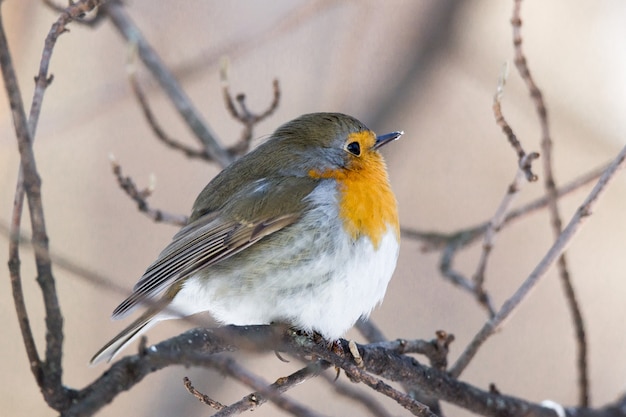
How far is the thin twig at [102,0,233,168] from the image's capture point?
3578 mm

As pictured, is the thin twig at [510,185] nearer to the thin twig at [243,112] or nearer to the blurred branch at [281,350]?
the blurred branch at [281,350]

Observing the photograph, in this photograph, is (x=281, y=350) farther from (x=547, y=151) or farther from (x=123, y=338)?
(x=547, y=151)

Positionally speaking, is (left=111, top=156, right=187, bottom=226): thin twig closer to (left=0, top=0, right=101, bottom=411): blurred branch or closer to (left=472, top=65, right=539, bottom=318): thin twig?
(left=0, top=0, right=101, bottom=411): blurred branch

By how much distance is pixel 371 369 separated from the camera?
8.15 ft

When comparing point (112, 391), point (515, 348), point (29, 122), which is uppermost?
point (515, 348)

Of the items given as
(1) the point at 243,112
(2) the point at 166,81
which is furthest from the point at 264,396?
(2) the point at 166,81

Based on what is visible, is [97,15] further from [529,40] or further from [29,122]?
[529,40]

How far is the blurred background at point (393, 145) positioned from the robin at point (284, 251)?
1.20 metres

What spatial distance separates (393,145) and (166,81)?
135cm

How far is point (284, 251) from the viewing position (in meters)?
2.73

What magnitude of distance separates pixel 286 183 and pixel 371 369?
77 centimetres

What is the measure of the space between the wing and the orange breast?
0.43 ft

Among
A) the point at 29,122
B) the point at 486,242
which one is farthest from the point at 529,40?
the point at 29,122

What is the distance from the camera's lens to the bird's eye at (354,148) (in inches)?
123
